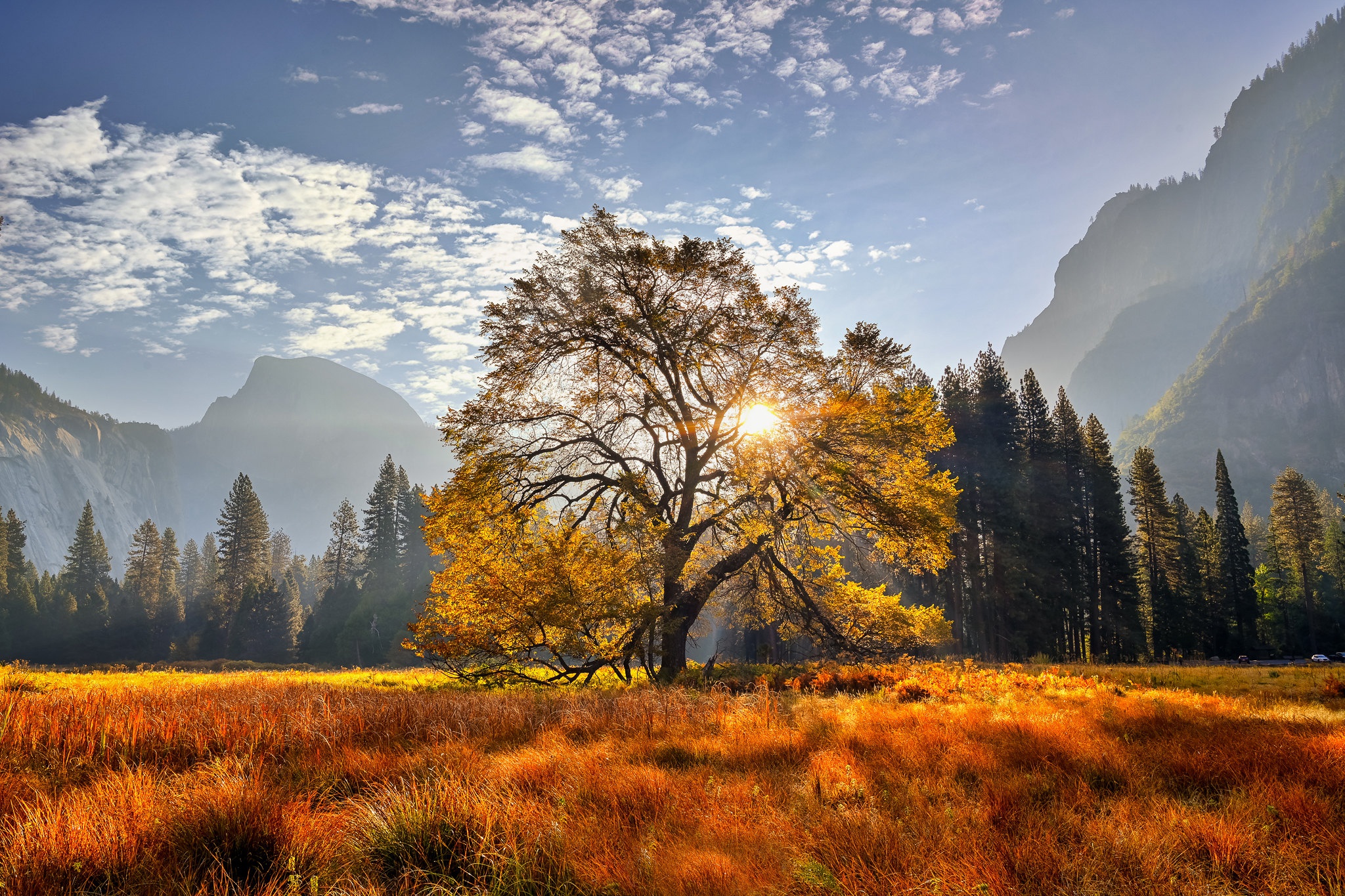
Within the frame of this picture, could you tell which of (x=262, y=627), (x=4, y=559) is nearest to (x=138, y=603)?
(x=262, y=627)

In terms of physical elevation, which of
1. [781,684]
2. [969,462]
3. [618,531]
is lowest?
[781,684]

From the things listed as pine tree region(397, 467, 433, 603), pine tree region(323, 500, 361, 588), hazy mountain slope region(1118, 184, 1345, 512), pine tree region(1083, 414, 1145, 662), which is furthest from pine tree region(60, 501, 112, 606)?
hazy mountain slope region(1118, 184, 1345, 512)

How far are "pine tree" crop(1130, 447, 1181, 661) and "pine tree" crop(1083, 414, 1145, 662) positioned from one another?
5.02 meters

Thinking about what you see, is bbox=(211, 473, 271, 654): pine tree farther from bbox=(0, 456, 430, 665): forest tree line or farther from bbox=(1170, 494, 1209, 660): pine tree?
bbox=(1170, 494, 1209, 660): pine tree

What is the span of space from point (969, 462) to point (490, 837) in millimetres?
37689

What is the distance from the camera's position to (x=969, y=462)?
35.6m

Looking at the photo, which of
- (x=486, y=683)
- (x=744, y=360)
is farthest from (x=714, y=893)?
(x=744, y=360)

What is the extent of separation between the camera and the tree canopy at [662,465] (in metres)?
13.0

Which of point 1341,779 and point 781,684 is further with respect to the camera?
point 781,684

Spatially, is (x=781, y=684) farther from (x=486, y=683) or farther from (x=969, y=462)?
(x=969, y=462)

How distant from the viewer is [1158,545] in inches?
1877

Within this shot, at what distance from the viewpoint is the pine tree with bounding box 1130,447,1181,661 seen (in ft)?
151

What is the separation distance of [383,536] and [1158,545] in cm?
7165

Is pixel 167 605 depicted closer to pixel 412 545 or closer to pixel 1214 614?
pixel 412 545
